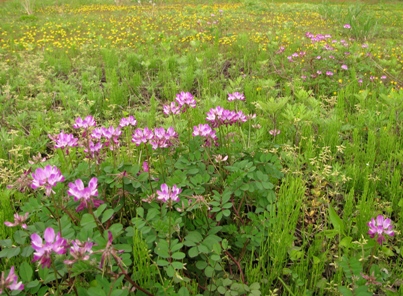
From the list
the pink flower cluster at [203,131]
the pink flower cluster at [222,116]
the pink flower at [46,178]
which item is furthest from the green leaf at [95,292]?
the pink flower cluster at [222,116]

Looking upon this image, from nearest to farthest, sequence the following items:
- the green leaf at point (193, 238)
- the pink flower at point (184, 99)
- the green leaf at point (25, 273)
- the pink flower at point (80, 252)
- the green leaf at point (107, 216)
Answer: the pink flower at point (80, 252), the green leaf at point (25, 273), the green leaf at point (107, 216), the green leaf at point (193, 238), the pink flower at point (184, 99)

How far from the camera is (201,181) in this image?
185cm

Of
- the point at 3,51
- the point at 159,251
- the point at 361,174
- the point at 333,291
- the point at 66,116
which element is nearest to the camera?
the point at 159,251

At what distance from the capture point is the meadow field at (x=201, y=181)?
142 centimetres

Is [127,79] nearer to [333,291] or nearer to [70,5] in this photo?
[333,291]

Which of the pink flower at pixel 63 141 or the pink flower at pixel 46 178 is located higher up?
the pink flower at pixel 46 178

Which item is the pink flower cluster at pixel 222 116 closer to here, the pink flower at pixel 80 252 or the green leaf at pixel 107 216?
the green leaf at pixel 107 216

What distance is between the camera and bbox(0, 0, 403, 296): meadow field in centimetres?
142

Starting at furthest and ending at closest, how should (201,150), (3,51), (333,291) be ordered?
(3,51)
(201,150)
(333,291)

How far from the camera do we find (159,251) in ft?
4.58

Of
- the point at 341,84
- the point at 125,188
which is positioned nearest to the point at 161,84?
the point at 341,84

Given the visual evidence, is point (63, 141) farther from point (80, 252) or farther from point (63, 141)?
point (80, 252)

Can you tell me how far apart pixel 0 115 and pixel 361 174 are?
3703mm

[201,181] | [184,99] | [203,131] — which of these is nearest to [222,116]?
[203,131]
